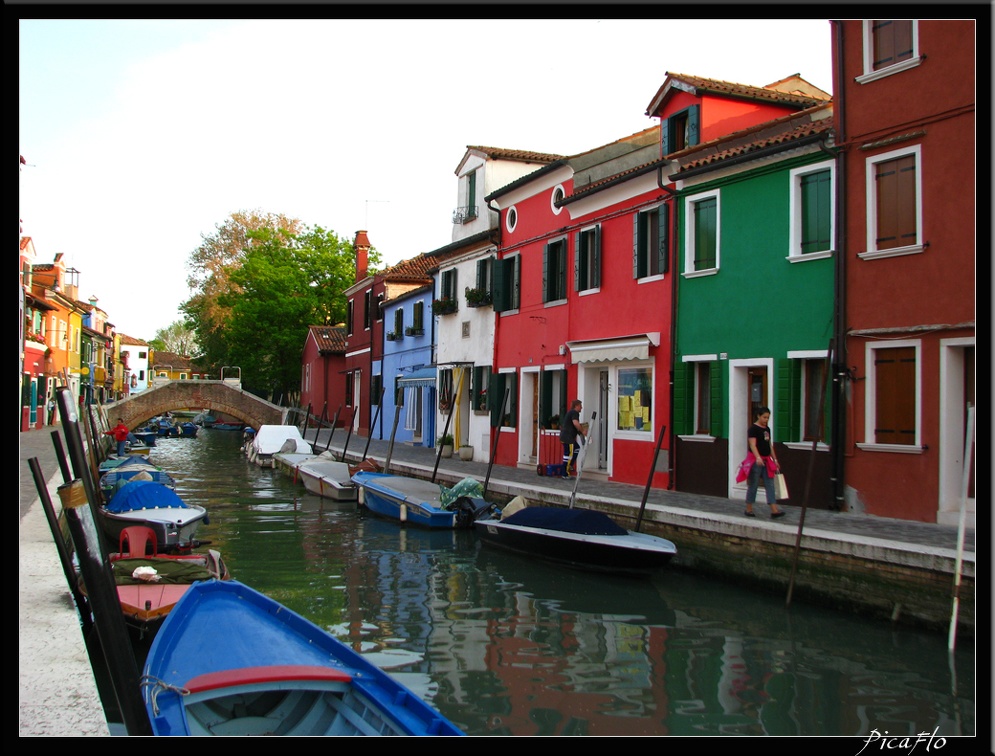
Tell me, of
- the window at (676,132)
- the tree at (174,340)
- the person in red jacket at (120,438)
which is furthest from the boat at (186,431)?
the tree at (174,340)

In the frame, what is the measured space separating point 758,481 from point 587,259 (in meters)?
7.19

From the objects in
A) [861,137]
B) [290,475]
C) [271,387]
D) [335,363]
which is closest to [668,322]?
[861,137]

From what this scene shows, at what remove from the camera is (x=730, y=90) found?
14.6 m

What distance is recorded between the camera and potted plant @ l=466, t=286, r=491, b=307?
838 inches

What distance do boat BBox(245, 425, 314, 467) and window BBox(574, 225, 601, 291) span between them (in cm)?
1303

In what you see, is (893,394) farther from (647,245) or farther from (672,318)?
(647,245)

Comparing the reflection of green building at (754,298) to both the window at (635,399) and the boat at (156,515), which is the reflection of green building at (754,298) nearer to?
the window at (635,399)

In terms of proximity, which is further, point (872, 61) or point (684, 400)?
point (684, 400)

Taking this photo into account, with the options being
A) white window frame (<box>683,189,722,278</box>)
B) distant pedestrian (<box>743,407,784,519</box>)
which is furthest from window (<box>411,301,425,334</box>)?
distant pedestrian (<box>743,407,784,519</box>)

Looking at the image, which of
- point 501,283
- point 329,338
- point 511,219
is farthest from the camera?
point 329,338

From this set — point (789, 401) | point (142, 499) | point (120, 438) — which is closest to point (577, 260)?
point (789, 401)

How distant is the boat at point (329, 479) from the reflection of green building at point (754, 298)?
7808 mm

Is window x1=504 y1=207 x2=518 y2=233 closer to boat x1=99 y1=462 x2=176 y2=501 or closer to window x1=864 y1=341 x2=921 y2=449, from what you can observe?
boat x1=99 y1=462 x2=176 y2=501
